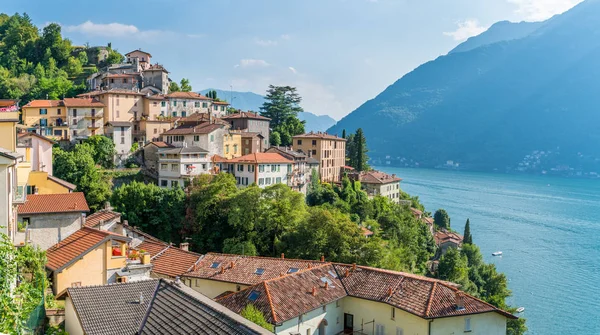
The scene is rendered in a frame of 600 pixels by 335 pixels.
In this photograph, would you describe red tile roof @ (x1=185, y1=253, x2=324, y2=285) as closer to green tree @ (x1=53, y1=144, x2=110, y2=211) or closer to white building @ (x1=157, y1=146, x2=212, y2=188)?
green tree @ (x1=53, y1=144, x2=110, y2=211)

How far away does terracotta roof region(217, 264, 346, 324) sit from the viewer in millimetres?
20820

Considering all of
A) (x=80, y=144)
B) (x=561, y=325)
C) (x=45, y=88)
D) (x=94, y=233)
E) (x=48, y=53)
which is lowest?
(x=561, y=325)

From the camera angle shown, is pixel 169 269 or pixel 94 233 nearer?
pixel 94 233

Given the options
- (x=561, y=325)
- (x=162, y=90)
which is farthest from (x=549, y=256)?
(x=162, y=90)

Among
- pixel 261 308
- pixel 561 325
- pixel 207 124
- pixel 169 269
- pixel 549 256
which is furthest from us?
pixel 549 256

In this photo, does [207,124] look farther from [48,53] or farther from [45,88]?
[48,53]

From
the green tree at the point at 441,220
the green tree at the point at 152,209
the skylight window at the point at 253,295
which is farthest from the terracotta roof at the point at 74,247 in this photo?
the green tree at the point at 441,220

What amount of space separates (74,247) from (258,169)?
26.1m

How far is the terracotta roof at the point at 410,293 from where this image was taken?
20750mm

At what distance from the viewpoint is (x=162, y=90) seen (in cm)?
6412

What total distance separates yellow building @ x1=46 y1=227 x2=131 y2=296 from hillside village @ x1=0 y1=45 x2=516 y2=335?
0.05 metres

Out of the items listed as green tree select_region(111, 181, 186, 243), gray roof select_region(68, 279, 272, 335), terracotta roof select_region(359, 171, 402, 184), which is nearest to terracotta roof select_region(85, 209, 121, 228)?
green tree select_region(111, 181, 186, 243)

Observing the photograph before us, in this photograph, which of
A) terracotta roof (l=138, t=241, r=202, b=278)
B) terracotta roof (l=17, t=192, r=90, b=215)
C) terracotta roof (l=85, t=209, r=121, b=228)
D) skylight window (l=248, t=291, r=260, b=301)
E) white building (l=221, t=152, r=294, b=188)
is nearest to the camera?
skylight window (l=248, t=291, r=260, b=301)

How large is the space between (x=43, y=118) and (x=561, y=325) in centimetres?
5506
